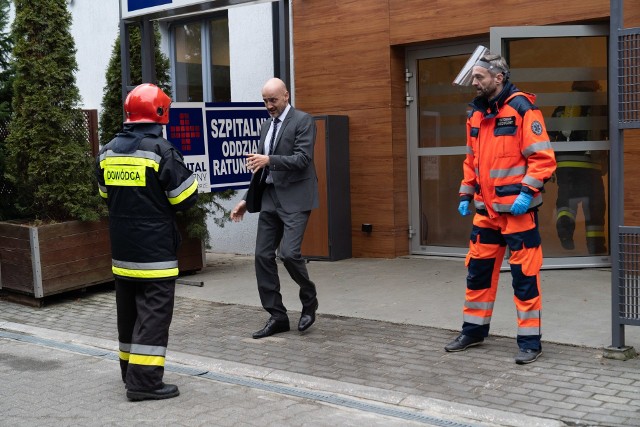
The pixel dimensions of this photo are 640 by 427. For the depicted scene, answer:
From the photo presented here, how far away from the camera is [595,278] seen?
8.59 m

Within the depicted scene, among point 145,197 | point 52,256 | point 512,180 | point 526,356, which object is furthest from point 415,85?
point 145,197

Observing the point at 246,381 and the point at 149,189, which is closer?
the point at 149,189

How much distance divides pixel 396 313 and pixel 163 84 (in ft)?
14.4

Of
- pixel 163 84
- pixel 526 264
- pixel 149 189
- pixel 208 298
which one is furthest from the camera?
pixel 163 84

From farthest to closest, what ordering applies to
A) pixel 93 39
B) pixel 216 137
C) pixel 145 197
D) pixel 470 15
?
pixel 93 39 → pixel 470 15 → pixel 216 137 → pixel 145 197

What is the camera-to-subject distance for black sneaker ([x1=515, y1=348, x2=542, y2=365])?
5.80 metres

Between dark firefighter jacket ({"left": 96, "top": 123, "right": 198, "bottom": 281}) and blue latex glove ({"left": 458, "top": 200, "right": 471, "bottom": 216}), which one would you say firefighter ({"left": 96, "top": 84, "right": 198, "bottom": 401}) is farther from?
blue latex glove ({"left": 458, "top": 200, "right": 471, "bottom": 216})

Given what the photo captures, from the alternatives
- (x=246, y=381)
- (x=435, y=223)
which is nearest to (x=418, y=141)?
(x=435, y=223)

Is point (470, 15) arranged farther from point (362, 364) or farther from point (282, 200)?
point (362, 364)

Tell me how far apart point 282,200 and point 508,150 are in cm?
188

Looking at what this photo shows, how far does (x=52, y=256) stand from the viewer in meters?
8.52

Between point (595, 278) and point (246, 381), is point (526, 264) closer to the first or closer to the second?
point (246, 381)

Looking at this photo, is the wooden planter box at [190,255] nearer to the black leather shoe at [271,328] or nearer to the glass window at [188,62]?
the black leather shoe at [271,328]

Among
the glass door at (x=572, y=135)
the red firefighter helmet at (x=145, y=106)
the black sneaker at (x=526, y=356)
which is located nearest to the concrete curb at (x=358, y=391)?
the black sneaker at (x=526, y=356)
